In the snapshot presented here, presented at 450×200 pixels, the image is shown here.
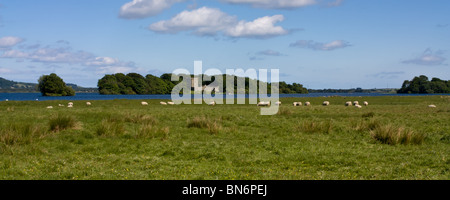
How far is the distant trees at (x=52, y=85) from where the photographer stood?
134m

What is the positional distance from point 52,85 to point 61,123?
12570 centimetres

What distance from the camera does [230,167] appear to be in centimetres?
1141

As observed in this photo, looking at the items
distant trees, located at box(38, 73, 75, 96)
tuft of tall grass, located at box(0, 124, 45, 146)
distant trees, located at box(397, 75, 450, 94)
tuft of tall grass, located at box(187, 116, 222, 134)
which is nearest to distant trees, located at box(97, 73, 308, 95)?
distant trees, located at box(38, 73, 75, 96)

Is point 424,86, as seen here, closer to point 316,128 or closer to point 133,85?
point 133,85

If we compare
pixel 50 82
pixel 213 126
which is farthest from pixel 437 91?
pixel 213 126

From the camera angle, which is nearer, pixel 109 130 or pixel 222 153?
pixel 222 153

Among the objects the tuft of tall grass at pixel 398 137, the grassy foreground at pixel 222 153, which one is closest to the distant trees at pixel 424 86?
the grassy foreground at pixel 222 153

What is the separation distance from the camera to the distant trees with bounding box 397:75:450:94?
597 feet

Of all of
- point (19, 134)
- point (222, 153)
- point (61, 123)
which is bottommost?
point (222, 153)

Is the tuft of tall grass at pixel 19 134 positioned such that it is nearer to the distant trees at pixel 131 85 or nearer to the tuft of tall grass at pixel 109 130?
the tuft of tall grass at pixel 109 130

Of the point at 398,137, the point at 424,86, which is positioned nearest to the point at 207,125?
the point at 398,137

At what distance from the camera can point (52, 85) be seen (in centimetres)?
13400
